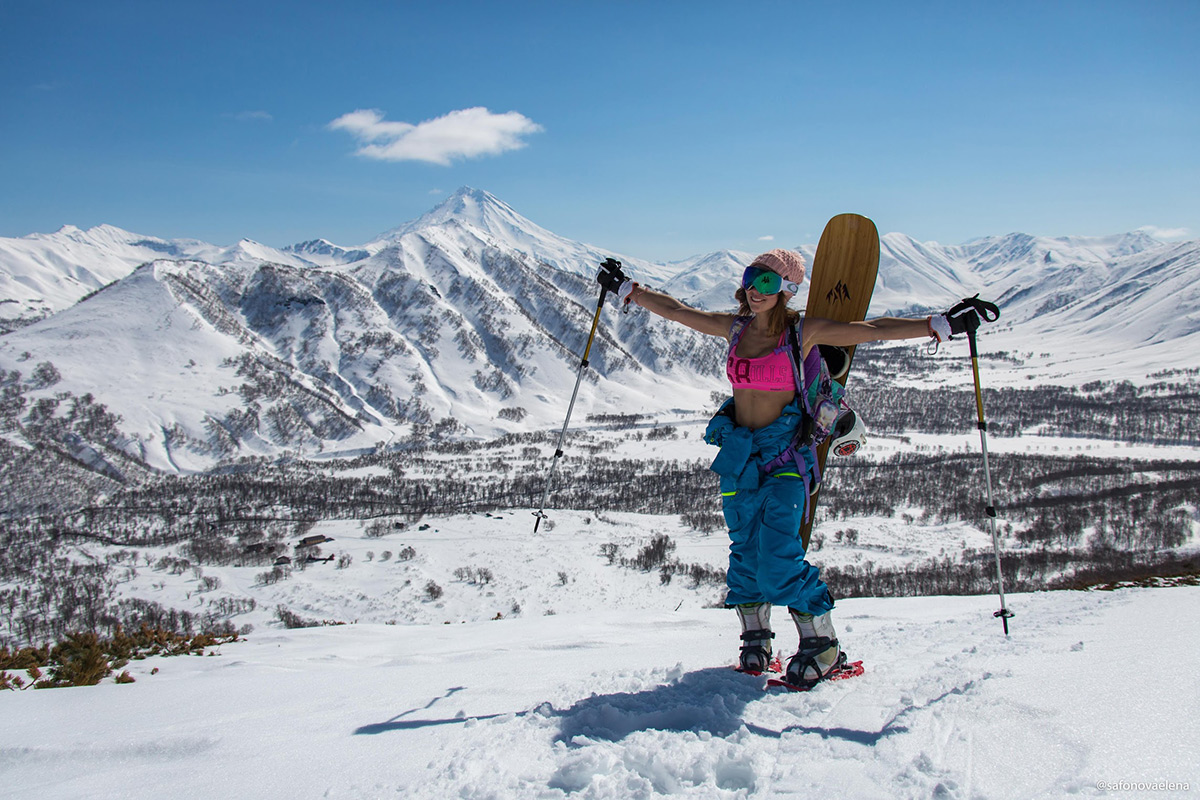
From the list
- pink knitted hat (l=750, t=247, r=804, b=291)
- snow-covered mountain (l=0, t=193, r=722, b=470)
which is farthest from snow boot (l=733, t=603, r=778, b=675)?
snow-covered mountain (l=0, t=193, r=722, b=470)

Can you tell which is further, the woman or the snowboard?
the snowboard

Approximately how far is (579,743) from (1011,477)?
87174 mm

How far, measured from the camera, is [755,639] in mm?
4836

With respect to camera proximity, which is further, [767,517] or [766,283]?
[766,283]

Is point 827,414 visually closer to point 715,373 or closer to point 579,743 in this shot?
point 579,743

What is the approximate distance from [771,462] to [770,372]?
2.27 feet

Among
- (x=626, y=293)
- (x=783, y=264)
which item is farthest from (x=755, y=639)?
(x=626, y=293)

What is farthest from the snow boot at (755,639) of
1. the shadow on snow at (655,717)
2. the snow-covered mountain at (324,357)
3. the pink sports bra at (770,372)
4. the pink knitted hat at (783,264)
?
the snow-covered mountain at (324,357)

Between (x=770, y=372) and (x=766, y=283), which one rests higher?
(x=766, y=283)

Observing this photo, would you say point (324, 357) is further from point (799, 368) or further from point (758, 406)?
point (799, 368)

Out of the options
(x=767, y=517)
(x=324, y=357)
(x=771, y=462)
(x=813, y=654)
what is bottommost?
(x=813, y=654)

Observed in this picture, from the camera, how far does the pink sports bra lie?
195 inches

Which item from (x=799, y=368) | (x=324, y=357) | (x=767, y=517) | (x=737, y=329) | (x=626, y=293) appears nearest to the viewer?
(x=767, y=517)

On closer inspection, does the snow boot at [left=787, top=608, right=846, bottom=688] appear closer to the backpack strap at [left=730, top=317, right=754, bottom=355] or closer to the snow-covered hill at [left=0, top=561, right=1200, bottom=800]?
the snow-covered hill at [left=0, top=561, right=1200, bottom=800]
